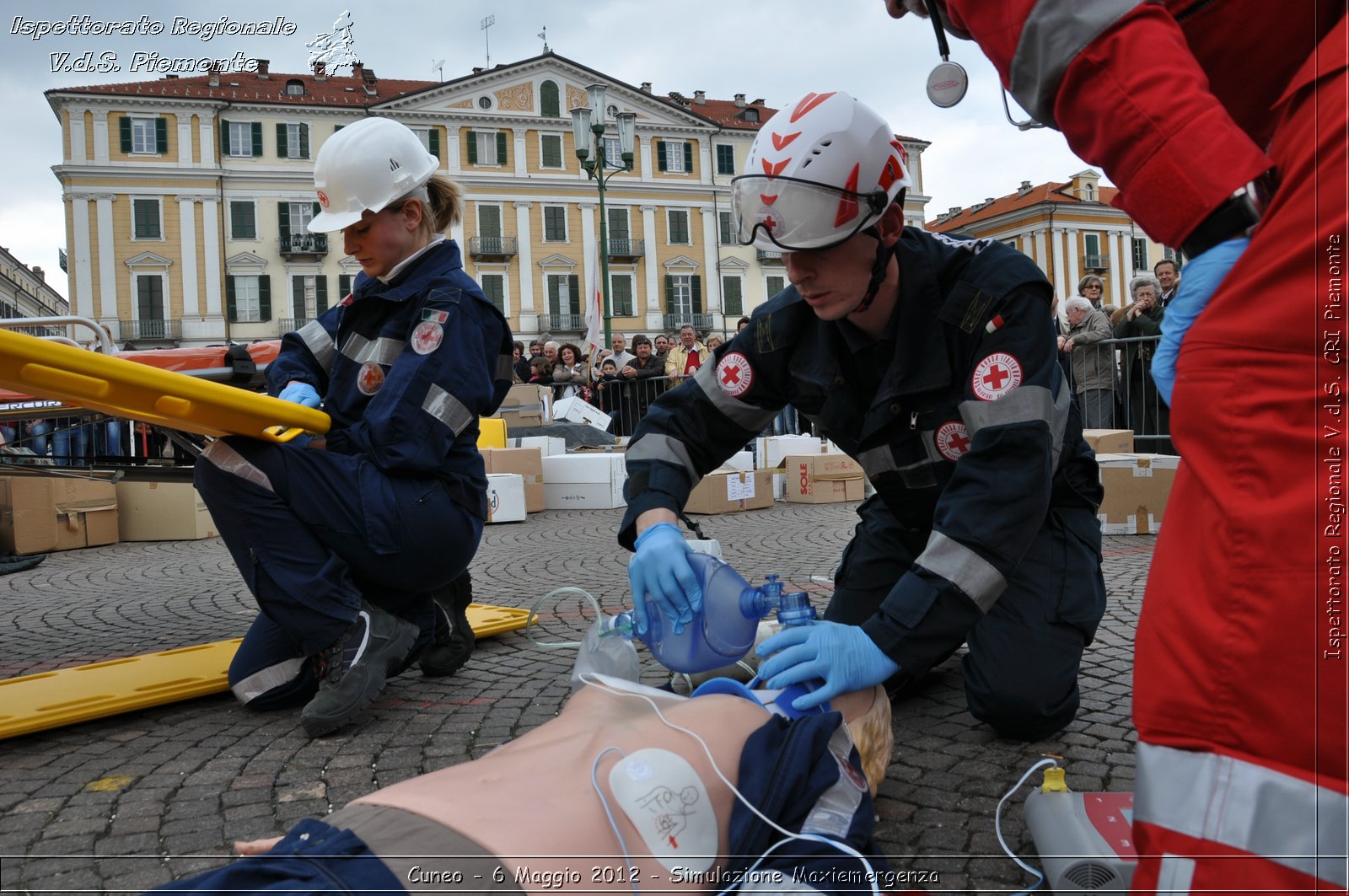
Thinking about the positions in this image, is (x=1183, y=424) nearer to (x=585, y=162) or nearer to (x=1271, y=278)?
(x=1271, y=278)

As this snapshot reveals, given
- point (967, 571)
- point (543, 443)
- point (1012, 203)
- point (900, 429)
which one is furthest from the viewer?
point (1012, 203)

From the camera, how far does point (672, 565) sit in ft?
7.86

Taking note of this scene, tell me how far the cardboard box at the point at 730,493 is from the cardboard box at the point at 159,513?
424cm

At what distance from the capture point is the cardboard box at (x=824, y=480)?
973 cm

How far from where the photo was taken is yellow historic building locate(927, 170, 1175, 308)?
53969 millimetres

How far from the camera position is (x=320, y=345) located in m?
3.61

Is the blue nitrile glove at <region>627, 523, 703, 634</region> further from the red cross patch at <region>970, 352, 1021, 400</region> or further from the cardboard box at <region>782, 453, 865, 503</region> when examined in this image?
the cardboard box at <region>782, 453, 865, 503</region>

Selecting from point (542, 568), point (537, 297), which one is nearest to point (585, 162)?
point (542, 568)

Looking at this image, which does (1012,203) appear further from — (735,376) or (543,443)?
(735,376)

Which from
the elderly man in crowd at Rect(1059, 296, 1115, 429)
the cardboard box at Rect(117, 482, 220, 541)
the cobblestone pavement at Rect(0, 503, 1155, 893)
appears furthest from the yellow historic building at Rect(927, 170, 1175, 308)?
the cobblestone pavement at Rect(0, 503, 1155, 893)

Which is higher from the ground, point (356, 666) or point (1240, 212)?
point (1240, 212)

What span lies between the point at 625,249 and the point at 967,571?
48050 millimetres

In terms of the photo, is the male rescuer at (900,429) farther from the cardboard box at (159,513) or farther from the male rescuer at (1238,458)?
the cardboard box at (159,513)

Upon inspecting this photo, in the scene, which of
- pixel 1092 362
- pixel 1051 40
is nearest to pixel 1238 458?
pixel 1051 40
